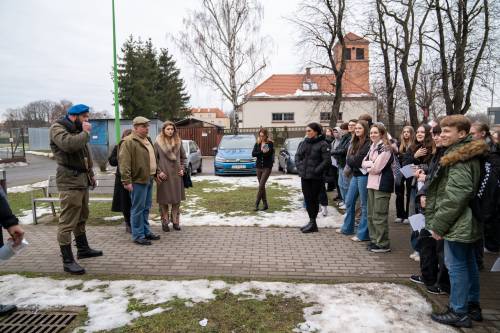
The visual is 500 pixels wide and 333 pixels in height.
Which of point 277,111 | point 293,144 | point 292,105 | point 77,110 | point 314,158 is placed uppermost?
point 292,105

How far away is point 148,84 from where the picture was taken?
37062 millimetres

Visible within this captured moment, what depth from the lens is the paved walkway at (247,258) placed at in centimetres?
469

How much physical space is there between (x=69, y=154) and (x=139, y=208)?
1466 millimetres

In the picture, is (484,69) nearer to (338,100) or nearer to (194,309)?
(338,100)

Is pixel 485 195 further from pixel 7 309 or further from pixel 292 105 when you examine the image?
pixel 292 105

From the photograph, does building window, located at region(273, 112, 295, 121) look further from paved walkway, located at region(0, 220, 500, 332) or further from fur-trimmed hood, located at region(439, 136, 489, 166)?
fur-trimmed hood, located at region(439, 136, 489, 166)

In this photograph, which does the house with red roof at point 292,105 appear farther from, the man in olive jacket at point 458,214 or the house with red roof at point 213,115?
the house with red roof at point 213,115

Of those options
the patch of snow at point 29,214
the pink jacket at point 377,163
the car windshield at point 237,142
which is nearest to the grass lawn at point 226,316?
the pink jacket at point 377,163

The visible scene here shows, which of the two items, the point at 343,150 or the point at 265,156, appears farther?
the point at 265,156

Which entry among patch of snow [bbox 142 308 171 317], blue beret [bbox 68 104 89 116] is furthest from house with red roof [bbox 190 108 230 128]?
patch of snow [bbox 142 308 171 317]

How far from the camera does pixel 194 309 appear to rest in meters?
3.72

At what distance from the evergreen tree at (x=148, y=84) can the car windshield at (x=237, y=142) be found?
20.9 meters

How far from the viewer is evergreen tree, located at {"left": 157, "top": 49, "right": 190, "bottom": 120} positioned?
41.2 meters

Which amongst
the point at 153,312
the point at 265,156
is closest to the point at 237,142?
the point at 265,156
